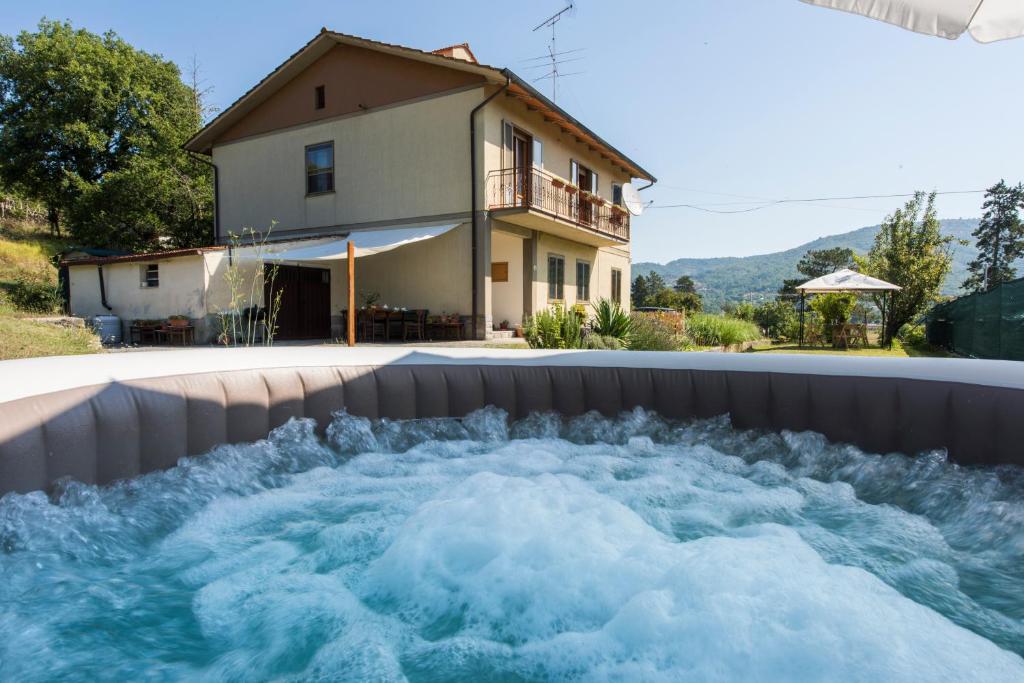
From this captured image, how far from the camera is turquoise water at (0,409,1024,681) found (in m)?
1.81

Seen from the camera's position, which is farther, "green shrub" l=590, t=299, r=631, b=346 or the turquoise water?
"green shrub" l=590, t=299, r=631, b=346

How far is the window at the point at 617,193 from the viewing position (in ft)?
63.4

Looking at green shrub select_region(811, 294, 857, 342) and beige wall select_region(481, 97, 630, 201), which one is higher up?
beige wall select_region(481, 97, 630, 201)

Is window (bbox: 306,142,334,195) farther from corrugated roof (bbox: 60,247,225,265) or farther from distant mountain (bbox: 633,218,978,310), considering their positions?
distant mountain (bbox: 633,218,978,310)

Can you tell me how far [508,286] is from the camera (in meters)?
14.5

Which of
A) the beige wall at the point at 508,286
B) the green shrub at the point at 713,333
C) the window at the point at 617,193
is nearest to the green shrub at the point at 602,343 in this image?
the beige wall at the point at 508,286

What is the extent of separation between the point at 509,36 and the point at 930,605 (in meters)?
18.1

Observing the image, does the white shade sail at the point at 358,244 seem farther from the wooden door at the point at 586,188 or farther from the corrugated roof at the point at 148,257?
the wooden door at the point at 586,188

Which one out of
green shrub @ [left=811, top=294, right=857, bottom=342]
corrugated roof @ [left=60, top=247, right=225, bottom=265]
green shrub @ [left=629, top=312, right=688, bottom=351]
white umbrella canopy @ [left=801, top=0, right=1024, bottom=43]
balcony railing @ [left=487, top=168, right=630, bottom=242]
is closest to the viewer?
white umbrella canopy @ [left=801, top=0, right=1024, bottom=43]

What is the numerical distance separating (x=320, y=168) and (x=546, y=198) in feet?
19.8

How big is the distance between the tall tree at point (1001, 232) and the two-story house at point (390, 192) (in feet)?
154

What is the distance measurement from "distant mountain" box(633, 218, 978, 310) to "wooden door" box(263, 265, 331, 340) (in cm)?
10345

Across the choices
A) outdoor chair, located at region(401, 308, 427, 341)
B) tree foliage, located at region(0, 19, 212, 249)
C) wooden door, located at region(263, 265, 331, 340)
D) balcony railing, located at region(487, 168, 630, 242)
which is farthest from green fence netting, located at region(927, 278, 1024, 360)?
tree foliage, located at region(0, 19, 212, 249)

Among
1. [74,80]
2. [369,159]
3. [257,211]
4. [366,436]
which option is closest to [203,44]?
[74,80]
